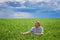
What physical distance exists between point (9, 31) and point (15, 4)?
1.59ft

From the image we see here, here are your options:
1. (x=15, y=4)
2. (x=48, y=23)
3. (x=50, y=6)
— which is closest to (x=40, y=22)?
(x=48, y=23)

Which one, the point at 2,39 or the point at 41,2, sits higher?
the point at 41,2

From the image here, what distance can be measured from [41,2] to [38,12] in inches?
7.3

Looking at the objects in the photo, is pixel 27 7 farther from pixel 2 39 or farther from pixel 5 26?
pixel 2 39

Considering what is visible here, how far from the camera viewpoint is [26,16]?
301cm

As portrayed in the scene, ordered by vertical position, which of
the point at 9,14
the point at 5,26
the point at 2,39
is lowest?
the point at 2,39

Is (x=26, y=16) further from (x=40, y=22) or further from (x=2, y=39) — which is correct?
(x=2, y=39)

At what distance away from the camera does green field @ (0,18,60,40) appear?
9.56 feet

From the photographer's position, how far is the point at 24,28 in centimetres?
296

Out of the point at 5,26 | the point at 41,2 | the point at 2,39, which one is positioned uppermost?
the point at 41,2

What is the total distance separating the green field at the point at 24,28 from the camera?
2.91m

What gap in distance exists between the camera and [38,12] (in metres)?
3.02

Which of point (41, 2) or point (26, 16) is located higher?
point (41, 2)

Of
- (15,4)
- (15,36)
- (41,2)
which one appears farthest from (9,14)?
(41,2)
